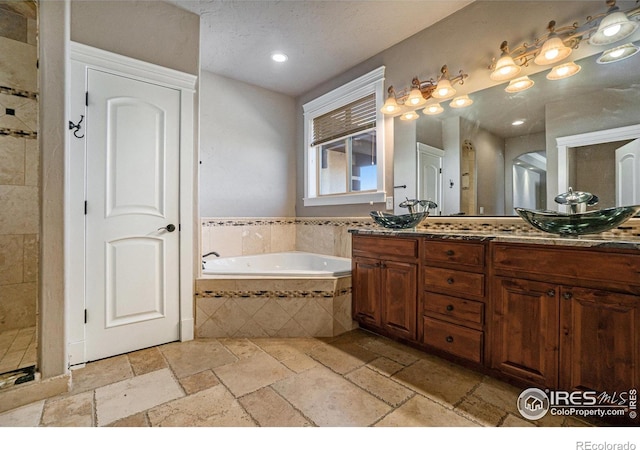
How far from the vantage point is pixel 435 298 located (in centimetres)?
189

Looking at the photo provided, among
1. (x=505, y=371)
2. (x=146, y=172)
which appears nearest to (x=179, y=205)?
(x=146, y=172)

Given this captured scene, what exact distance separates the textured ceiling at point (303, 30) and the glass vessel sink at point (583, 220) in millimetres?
1771

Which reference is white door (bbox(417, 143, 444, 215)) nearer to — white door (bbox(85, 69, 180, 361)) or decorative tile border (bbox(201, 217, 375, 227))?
decorative tile border (bbox(201, 217, 375, 227))

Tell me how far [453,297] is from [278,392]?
1.18 metres

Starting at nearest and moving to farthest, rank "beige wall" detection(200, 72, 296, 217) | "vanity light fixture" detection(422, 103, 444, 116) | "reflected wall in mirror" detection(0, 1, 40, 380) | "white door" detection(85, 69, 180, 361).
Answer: "white door" detection(85, 69, 180, 361)
"reflected wall in mirror" detection(0, 1, 40, 380)
"vanity light fixture" detection(422, 103, 444, 116)
"beige wall" detection(200, 72, 296, 217)

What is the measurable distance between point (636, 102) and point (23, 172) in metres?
4.03

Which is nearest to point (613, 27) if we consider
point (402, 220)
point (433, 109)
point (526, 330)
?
point (433, 109)

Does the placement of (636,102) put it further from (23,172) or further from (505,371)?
(23,172)

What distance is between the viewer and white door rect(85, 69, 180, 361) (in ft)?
6.31

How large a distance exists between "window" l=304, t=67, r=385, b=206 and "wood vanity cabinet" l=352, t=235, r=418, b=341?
78cm

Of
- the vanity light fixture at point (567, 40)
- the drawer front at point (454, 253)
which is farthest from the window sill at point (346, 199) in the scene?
the vanity light fixture at point (567, 40)

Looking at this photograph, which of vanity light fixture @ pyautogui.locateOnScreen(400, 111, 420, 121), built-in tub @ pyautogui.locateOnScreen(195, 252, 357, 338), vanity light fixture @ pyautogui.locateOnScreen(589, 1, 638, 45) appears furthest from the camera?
vanity light fixture @ pyautogui.locateOnScreen(400, 111, 420, 121)

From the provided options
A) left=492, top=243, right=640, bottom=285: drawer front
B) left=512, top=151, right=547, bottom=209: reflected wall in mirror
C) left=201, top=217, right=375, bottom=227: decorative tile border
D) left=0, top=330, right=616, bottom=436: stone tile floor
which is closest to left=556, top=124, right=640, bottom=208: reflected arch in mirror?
left=512, top=151, right=547, bottom=209: reflected wall in mirror

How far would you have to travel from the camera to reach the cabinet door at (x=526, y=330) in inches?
55.8
